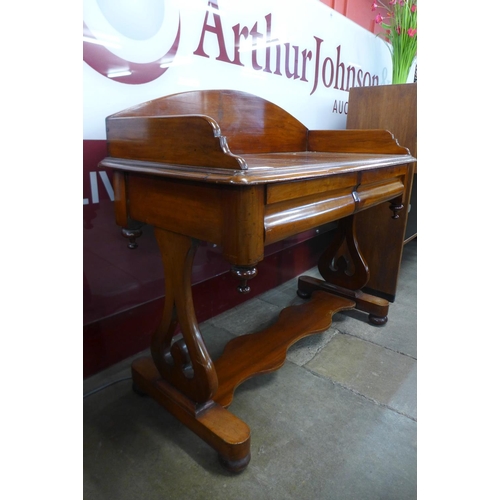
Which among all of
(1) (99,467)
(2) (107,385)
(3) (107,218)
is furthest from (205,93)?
(1) (99,467)

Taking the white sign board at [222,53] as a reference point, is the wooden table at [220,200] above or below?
below

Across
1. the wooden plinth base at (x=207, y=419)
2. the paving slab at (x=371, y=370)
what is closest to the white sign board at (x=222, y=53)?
the wooden plinth base at (x=207, y=419)

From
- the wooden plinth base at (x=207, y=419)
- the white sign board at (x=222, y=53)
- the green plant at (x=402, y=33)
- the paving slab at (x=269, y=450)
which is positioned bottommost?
the paving slab at (x=269, y=450)

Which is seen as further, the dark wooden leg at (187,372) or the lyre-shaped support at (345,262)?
the lyre-shaped support at (345,262)

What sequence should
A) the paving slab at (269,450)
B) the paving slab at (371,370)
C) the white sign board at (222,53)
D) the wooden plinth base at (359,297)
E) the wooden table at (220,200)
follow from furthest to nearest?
1. the wooden plinth base at (359,297)
2. the paving slab at (371,370)
3. the white sign board at (222,53)
4. the paving slab at (269,450)
5. the wooden table at (220,200)

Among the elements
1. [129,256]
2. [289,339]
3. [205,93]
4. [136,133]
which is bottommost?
[289,339]

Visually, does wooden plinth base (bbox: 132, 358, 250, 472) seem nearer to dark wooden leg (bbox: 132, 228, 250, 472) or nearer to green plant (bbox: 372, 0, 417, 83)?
dark wooden leg (bbox: 132, 228, 250, 472)

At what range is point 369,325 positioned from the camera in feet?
6.70

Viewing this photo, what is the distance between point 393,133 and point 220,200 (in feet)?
5.69

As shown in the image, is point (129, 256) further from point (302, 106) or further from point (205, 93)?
point (302, 106)

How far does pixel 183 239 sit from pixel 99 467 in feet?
2.40

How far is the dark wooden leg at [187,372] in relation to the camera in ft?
3.64

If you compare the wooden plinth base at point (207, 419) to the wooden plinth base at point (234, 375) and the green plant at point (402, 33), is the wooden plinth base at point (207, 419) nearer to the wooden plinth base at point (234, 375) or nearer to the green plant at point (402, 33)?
the wooden plinth base at point (234, 375)

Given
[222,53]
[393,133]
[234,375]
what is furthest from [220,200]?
[393,133]
